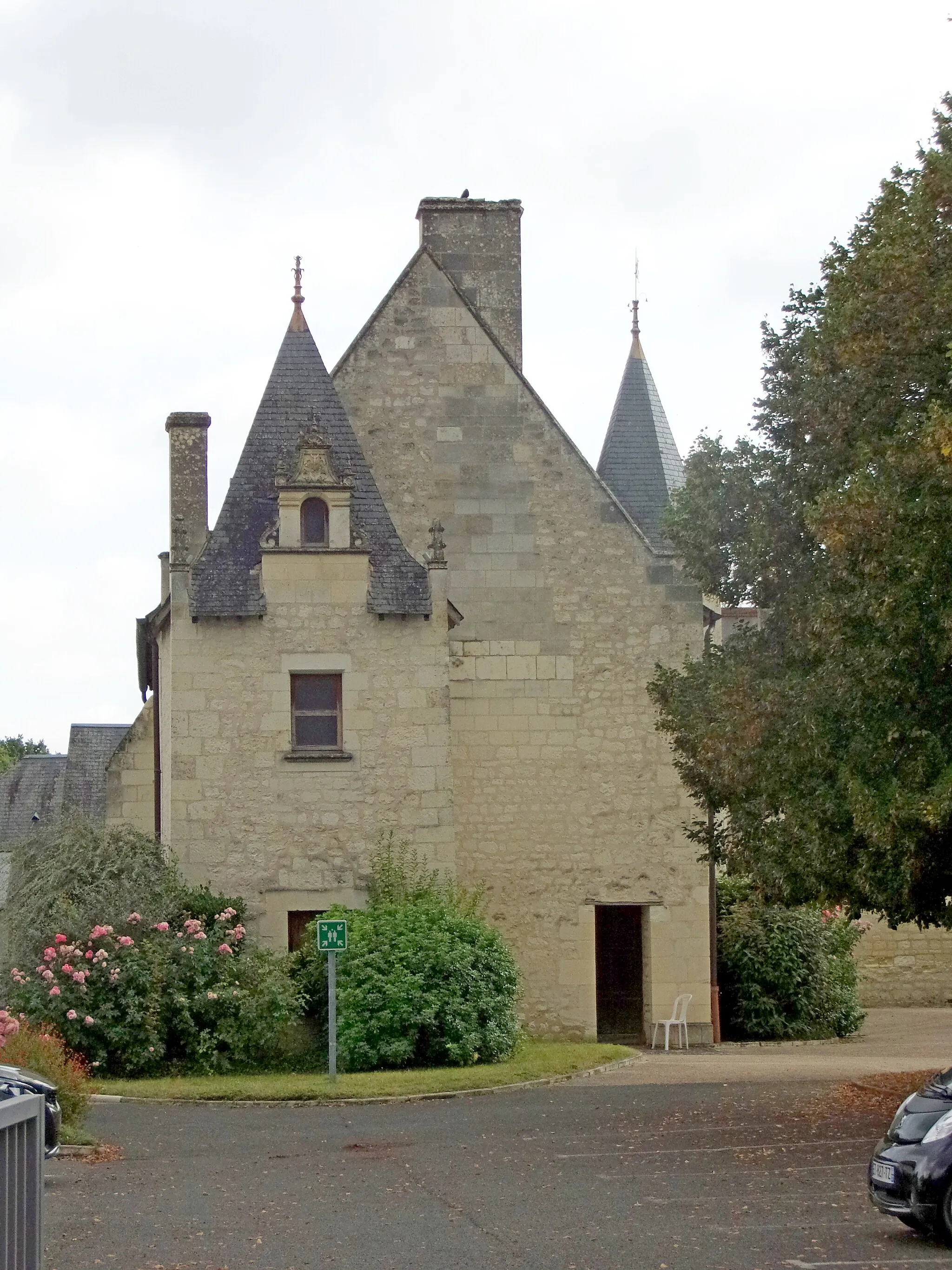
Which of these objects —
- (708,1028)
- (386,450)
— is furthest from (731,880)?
(386,450)

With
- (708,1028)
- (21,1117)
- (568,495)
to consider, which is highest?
(568,495)

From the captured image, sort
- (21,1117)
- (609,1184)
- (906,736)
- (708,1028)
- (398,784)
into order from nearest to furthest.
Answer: (21,1117), (609,1184), (906,736), (398,784), (708,1028)

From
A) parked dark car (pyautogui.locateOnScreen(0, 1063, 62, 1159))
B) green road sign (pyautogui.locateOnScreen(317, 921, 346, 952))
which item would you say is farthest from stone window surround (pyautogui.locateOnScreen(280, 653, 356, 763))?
parked dark car (pyautogui.locateOnScreen(0, 1063, 62, 1159))

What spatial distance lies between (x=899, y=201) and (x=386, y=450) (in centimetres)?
1126

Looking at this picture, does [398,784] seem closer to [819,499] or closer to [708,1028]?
[708,1028]

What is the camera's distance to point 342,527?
23641 millimetres

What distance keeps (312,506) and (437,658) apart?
101 inches

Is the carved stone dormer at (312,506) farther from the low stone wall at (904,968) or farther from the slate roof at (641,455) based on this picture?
the low stone wall at (904,968)

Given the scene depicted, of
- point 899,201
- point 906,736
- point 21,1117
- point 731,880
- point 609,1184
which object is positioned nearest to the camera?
point 21,1117

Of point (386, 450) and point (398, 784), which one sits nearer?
point (398, 784)

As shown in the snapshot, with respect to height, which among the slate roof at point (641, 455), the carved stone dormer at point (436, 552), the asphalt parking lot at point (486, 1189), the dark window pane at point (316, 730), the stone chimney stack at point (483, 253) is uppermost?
the stone chimney stack at point (483, 253)

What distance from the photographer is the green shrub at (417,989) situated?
2070 cm

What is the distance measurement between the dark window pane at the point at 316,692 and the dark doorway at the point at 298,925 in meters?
2.60

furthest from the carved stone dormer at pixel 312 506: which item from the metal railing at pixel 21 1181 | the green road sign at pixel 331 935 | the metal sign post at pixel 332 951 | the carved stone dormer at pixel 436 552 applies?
the metal railing at pixel 21 1181
